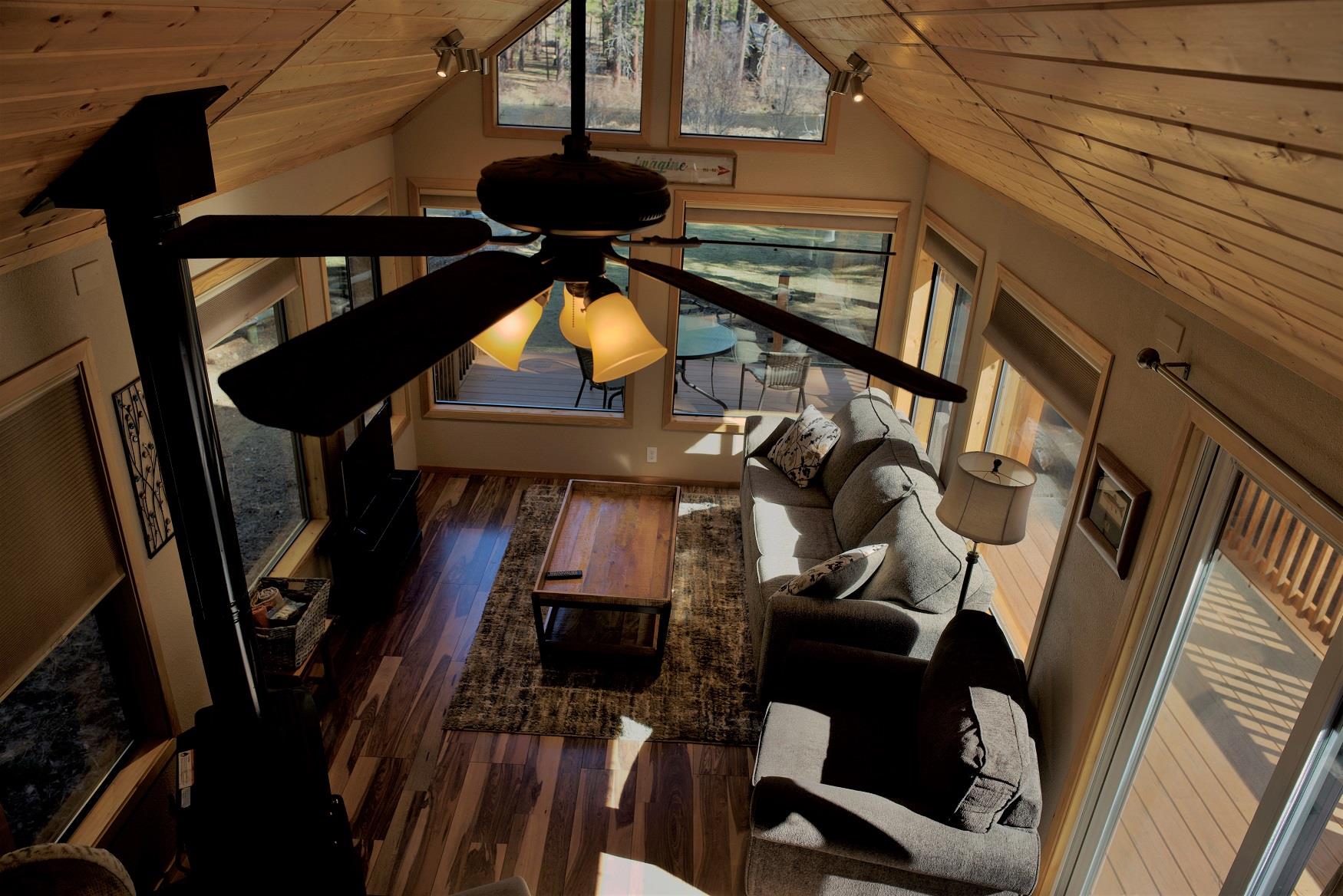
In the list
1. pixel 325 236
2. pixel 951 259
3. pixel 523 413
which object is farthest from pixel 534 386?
pixel 325 236

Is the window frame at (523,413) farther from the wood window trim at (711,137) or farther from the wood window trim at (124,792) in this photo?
the wood window trim at (124,792)

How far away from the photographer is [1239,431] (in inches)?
84.7

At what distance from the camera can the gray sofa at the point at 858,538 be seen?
361cm

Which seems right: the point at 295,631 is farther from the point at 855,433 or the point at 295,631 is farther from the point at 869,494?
the point at 855,433

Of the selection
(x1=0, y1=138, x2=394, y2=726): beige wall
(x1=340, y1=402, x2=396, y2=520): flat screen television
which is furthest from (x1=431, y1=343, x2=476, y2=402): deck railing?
(x1=0, y1=138, x2=394, y2=726): beige wall

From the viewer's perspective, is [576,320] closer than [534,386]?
Yes

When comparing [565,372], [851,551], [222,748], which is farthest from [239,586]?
[565,372]

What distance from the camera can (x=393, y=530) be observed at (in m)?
4.66

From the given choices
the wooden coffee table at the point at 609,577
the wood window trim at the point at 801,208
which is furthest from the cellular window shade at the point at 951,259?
the wooden coffee table at the point at 609,577

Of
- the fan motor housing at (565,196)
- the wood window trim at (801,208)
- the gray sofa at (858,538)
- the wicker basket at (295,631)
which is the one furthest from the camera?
the wood window trim at (801,208)

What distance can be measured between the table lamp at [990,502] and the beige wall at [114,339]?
9.21 ft

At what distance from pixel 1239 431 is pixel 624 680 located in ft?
9.35

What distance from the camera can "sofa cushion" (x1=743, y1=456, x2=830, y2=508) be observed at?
4922 mm

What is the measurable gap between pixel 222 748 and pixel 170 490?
875 mm
